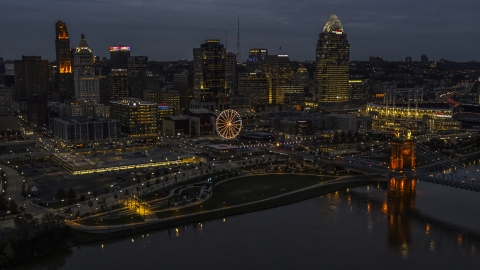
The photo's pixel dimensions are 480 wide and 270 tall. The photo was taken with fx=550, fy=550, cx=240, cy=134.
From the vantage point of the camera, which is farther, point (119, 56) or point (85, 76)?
point (119, 56)

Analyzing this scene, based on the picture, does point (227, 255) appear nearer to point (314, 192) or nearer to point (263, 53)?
point (314, 192)

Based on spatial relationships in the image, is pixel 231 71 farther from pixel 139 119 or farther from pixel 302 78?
pixel 139 119

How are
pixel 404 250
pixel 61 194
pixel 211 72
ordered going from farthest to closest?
pixel 211 72 → pixel 61 194 → pixel 404 250

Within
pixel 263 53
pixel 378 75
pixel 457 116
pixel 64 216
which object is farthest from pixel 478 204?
pixel 378 75

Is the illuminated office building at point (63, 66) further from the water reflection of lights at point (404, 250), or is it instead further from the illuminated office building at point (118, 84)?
the water reflection of lights at point (404, 250)

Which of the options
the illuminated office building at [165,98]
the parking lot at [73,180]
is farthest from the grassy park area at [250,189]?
the illuminated office building at [165,98]

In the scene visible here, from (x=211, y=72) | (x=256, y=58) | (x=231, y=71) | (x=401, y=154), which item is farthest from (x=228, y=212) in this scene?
(x=256, y=58)
